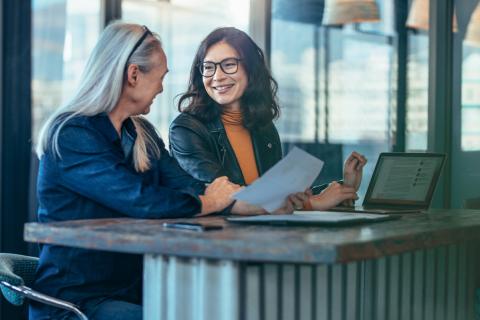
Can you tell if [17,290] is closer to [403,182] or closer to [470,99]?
[403,182]

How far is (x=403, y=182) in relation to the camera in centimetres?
283

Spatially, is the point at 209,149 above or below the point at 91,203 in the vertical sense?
above

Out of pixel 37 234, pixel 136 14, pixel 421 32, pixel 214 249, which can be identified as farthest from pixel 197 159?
pixel 421 32

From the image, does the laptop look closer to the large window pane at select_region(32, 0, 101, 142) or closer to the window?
the large window pane at select_region(32, 0, 101, 142)

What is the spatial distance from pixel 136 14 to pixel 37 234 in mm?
3306

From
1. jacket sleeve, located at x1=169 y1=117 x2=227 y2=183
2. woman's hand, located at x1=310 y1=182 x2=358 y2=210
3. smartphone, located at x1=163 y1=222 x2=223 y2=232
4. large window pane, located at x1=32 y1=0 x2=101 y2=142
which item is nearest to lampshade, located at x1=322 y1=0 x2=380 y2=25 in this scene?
large window pane, located at x1=32 y1=0 x2=101 y2=142

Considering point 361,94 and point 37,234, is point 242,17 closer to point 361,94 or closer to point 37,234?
point 361,94

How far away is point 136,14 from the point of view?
17.0 ft

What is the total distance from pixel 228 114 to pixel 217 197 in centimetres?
81

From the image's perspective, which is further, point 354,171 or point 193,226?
point 354,171

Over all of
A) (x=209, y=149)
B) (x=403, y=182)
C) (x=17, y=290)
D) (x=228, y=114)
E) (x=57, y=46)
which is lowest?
(x=17, y=290)

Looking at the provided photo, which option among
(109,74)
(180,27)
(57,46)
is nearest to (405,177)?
(109,74)

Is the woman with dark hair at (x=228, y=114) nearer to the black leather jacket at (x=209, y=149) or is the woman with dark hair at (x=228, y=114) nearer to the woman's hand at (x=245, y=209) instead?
the black leather jacket at (x=209, y=149)

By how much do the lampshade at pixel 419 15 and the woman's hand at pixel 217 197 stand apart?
3.32m
